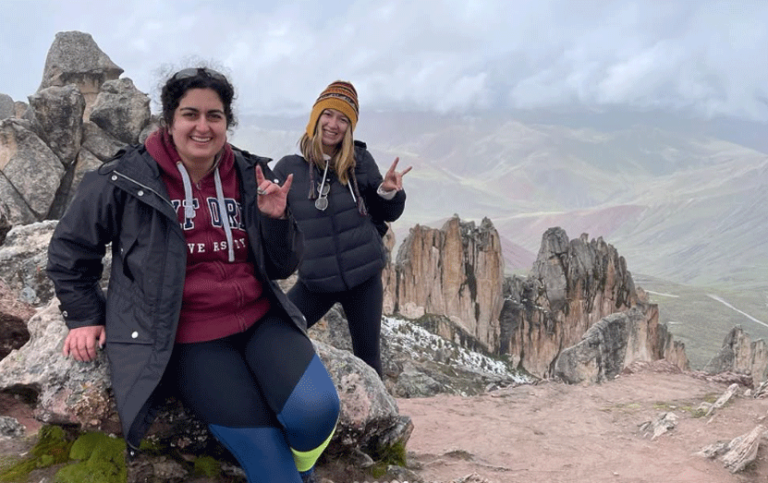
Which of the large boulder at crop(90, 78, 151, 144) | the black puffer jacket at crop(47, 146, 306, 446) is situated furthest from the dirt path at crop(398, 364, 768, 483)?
the large boulder at crop(90, 78, 151, 144)

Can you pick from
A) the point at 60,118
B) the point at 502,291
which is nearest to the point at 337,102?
the point at 60,118

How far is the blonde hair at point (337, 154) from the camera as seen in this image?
850cm

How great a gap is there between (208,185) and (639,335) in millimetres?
43678

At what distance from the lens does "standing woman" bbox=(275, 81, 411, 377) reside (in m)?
8.50

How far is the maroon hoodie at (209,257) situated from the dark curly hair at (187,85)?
27 centimetres

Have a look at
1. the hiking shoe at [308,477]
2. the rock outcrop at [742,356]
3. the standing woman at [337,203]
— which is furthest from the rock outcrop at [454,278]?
the hiking shoe at [308,477]

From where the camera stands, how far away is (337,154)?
866cm

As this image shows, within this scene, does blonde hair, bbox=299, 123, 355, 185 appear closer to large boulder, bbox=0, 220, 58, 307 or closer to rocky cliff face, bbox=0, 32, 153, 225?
large boulder, bbox=0, 220, 58, 307

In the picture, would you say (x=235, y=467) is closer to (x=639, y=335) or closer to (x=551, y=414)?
(x=551, y=414)

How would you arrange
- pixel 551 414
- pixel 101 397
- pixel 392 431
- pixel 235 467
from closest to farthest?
pixel 101 397 → pixel 235 467 → pixel 392 431 → pixel 551 414

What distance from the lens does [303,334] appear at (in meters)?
6.43

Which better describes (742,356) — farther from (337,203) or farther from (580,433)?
(337,203)

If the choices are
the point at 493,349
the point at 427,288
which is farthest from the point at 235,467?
the point at 493,349

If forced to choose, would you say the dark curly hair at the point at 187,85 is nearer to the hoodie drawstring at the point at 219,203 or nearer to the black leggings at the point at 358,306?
the hoodie drawstring at the point at 219,203
